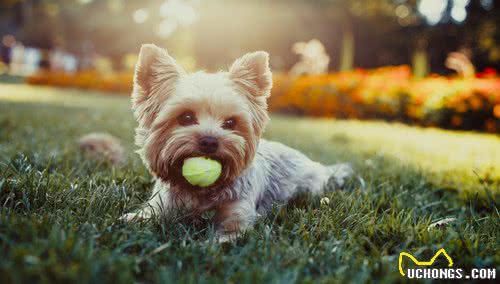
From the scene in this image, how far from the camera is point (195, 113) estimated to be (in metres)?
3.28

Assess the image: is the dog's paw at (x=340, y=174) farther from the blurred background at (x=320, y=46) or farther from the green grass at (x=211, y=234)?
the blurred background at (x=320, y=46)

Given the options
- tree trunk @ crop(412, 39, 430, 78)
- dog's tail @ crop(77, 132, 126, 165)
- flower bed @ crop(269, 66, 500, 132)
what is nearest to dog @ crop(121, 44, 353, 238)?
dog's tail @ crop(77, 132, 126, 165)

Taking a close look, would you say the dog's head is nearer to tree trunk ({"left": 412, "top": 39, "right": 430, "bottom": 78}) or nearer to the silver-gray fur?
the silver-gray fur

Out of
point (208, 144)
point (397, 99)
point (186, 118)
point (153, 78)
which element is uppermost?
point (153, 78)

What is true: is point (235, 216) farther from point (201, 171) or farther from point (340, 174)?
point (340, 174)

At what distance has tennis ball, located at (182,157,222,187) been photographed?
3068 mm

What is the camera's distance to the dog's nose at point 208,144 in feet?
10.1

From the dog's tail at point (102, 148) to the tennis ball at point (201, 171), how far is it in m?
2.09

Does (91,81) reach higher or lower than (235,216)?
lower

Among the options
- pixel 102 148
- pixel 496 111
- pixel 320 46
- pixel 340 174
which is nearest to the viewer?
pixel 340 174

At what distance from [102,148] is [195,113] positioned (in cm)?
238

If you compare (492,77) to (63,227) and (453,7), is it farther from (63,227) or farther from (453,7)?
(453,7)

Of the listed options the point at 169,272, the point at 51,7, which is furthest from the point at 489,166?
the point at 51,7

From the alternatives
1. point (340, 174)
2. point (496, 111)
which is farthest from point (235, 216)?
point (496, 111)
